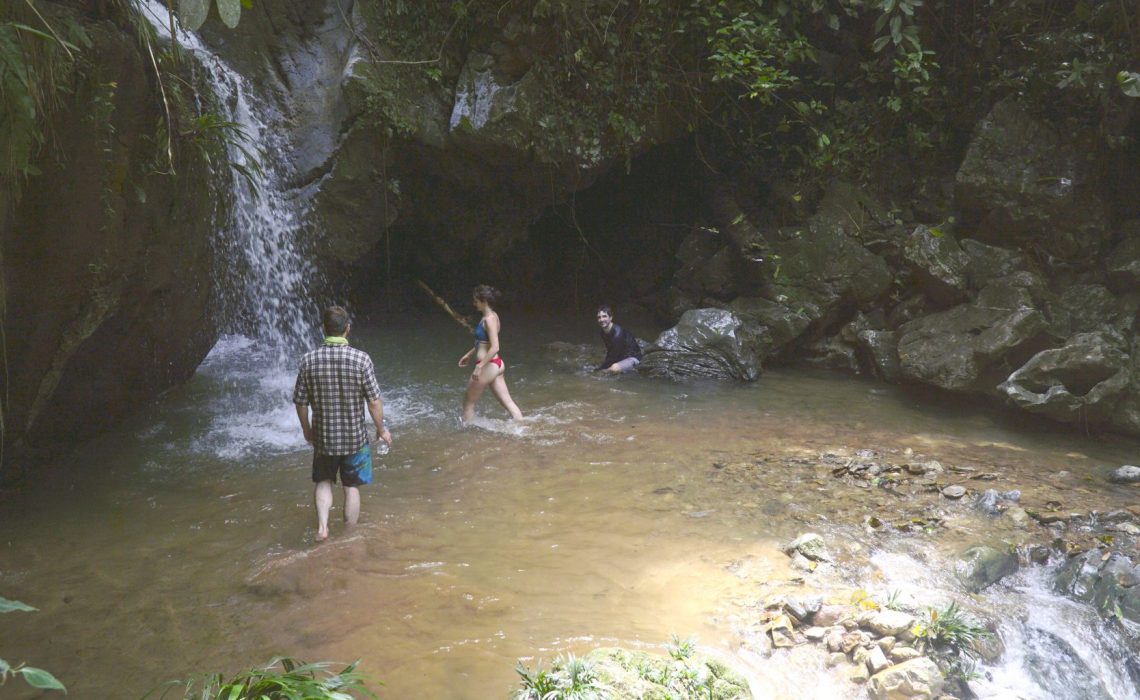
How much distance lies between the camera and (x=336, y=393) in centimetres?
A: 471

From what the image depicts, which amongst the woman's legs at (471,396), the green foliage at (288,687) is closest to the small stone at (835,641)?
the green foliage at (288,687)

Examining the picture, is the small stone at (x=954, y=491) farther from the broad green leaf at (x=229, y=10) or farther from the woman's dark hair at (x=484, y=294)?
the broad green leaf at (x=229, y=10)

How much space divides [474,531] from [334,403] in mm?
1268

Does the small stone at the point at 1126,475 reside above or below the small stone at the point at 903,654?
above

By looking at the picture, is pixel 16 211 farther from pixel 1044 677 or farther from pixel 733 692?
pixel 1044 677

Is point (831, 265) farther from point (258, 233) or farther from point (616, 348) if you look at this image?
point (258, 233)

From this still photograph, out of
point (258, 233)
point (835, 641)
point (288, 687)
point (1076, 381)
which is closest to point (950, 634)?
point (835, 641)

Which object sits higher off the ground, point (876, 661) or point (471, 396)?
point (471, 396)

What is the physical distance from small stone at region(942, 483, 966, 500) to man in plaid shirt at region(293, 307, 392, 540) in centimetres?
416

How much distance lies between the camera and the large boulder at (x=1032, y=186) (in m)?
8.86

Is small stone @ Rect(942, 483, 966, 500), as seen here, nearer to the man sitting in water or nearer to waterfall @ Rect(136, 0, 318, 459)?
the man sitting in water

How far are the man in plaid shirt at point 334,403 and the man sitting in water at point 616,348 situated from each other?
16.3 feet

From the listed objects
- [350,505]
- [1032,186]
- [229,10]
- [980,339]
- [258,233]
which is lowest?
[350,505]

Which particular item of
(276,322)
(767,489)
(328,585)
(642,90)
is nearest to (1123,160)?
(642,90)
